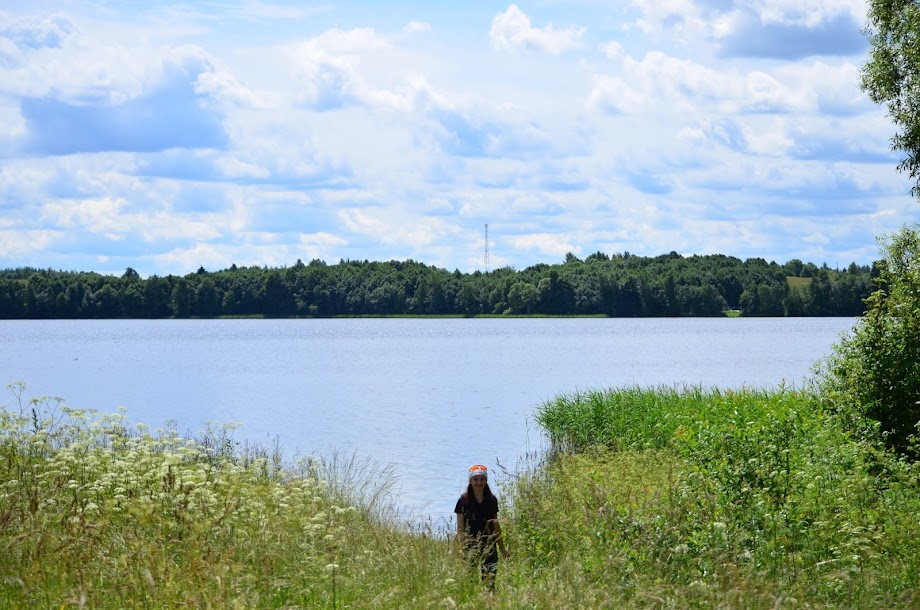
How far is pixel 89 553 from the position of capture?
23.7ft

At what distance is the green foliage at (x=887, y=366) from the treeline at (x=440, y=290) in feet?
434

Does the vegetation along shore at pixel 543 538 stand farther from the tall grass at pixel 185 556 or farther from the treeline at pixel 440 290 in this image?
the treeline at pixel 440 290

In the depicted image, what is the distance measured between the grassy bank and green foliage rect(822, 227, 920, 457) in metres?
2.93

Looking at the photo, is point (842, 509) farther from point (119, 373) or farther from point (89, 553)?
point (119, 373)

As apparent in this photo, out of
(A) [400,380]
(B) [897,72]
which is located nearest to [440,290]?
(A) [400,380]

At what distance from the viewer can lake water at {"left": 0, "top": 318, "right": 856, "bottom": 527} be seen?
28500 millimetres

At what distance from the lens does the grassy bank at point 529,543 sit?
22.1ft

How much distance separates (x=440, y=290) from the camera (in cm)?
16112

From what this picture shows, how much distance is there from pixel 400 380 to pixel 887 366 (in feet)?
124

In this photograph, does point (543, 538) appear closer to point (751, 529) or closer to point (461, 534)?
point (461, 534)

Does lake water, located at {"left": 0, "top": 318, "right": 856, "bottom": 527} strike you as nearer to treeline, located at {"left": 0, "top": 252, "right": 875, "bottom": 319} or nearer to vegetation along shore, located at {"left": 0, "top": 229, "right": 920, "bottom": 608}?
vegetation along shore, located at {"left": 0, "top": 229, "right": 920, "bottom": 608}

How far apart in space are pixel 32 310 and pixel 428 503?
169 metres

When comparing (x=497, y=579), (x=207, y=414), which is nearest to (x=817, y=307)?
(x=207, y=414)

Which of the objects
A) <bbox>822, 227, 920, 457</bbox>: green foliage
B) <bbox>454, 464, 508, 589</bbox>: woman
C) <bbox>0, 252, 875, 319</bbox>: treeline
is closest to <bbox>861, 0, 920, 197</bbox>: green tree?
<bbox>822, 227, 920, 457</bbox>: green foliage
